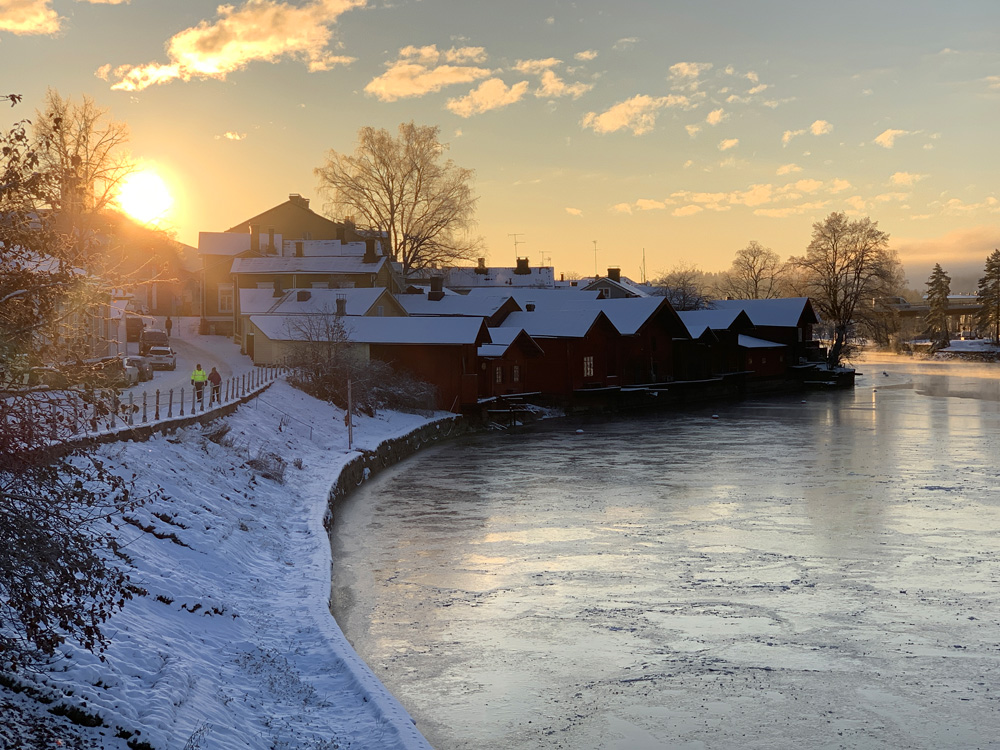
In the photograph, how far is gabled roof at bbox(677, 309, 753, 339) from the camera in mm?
70162

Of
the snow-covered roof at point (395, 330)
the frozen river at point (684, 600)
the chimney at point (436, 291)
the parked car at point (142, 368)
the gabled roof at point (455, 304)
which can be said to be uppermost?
the chimney at point (436, 291)

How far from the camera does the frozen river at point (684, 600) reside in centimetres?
1162

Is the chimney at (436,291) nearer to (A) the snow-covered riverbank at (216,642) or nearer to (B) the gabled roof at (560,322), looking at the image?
(B) the gabled roof at (560,322)

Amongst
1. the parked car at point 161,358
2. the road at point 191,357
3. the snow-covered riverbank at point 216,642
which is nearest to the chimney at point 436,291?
the road at point 191,357

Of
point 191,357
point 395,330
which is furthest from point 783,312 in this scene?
point 191,357

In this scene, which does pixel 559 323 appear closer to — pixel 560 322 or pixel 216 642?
pixel 560 322

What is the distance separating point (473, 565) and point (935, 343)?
430 ft

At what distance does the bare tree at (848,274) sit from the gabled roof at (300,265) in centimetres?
4001

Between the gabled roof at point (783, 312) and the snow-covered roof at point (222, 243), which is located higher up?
the snow-covered roof at point (222, 243)

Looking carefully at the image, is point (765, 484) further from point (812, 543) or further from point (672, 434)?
point (672, 434)

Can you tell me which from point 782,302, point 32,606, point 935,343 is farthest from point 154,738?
point 935,343

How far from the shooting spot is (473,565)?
18938 millimetres

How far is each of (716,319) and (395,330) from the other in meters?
31.7

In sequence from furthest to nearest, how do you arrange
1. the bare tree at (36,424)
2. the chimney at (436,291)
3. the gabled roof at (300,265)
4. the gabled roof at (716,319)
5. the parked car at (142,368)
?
1. the gabled roof at (716,319)
2. the gabled roof at (300,265)
3. the chimney at (436,291)
4. the parked car at (142,368)
5. the bare tree at (36,424)
